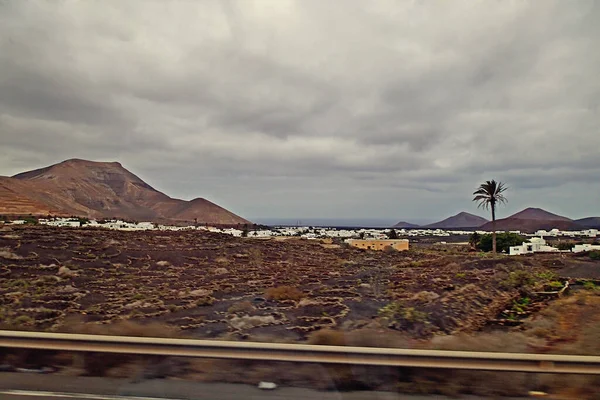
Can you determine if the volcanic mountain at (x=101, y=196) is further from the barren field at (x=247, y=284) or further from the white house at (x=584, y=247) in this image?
the white house at (x=584, y=247)

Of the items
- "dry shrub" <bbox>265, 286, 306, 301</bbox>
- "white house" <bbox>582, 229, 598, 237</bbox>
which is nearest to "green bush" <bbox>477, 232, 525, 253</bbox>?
"white house" <bbox>582, 229, 598, 237</bbox>

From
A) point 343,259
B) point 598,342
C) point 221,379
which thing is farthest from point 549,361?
point 343,259

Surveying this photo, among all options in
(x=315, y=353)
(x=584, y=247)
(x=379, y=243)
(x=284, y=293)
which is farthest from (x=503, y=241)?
(x=315, y=353)

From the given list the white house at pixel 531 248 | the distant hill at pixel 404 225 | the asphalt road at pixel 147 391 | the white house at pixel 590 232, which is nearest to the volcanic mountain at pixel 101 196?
the distant hill at pixel 404 225

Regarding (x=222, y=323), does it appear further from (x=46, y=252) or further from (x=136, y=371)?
(x=46, y=252)

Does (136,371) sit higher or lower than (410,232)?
lower

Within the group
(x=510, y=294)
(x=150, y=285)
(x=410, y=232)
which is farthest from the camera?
(x=410, y=232)

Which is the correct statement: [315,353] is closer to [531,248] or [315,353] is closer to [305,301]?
[305,301]
